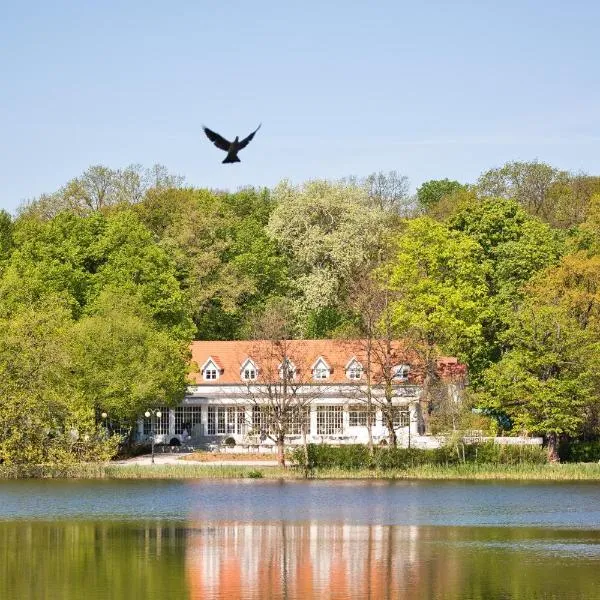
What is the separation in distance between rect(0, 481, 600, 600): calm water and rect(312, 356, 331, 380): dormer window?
2245 cm

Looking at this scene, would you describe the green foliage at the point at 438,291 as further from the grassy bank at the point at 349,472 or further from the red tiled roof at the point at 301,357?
the grassy bank at the point at 349,472

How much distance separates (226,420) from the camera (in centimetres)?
8581

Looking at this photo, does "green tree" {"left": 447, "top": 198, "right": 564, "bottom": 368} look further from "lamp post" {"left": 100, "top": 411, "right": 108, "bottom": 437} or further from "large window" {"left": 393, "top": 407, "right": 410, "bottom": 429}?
"lamp post" {"left": 100, "top": 411, "right": 108, "bottom": 437}

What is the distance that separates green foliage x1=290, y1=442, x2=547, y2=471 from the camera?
65625 mm

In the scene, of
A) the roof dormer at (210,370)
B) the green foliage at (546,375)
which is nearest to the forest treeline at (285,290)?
the green foliage at (546,375)

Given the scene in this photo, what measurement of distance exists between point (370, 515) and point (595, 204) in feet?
153

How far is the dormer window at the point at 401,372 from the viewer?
7288 centimetres

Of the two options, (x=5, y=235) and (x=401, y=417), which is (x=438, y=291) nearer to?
(x=401, y=417)

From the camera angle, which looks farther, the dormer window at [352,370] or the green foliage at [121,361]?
the dormer window at [352,370]

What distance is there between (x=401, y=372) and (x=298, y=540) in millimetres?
31895

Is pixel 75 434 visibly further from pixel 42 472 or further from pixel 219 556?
pixel 219 556

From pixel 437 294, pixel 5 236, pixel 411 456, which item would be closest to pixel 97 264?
pixel 5 236

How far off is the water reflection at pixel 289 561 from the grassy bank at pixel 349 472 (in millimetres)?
17229

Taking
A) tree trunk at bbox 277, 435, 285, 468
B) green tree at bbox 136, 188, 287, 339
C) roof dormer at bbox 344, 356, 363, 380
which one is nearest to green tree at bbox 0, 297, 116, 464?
tree trunk at bbox 277, 435, 285, 468
